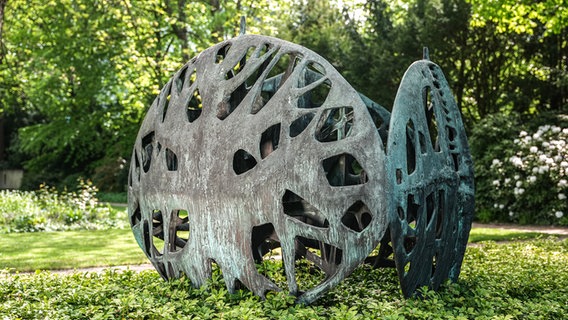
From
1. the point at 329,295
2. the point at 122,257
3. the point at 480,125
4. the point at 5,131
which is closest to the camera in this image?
the point at 329,295

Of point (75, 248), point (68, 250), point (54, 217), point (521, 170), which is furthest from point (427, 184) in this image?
point (54, 217)

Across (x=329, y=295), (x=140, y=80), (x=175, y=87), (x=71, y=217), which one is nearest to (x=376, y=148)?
(x=329, y=295)

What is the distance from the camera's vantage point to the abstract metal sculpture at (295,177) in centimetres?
515

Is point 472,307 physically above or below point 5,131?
below

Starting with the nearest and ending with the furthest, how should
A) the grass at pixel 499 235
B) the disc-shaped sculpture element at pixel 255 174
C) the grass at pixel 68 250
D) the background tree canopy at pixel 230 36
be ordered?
the disc-shaped sculpture element at pixel 255 174 → the grass at pixel 68 250 → the grass at pixel 499 235 → the background tree canopy at pixel 230 36

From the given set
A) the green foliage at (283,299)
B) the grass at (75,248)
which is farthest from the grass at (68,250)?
the green foliage at (283,299)

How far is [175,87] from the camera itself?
6.86 metres

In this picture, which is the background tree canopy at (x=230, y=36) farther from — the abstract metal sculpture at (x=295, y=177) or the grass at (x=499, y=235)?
the abstract metal sculpture at (x=295, y=177)

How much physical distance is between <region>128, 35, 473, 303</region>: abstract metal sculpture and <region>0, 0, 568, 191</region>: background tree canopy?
1074cm

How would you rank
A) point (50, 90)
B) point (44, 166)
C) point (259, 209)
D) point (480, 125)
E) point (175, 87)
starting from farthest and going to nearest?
1. point (44, 166)
2. point (50, 90)
3. point (480, 125)
4. point (175, 87)
5. point (259, 209)

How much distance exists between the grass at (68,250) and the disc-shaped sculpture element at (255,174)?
2999mm

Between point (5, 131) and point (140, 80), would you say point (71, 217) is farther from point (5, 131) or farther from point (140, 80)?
point (5, 131)

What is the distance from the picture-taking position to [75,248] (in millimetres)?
11289

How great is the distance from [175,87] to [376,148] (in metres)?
2.71
